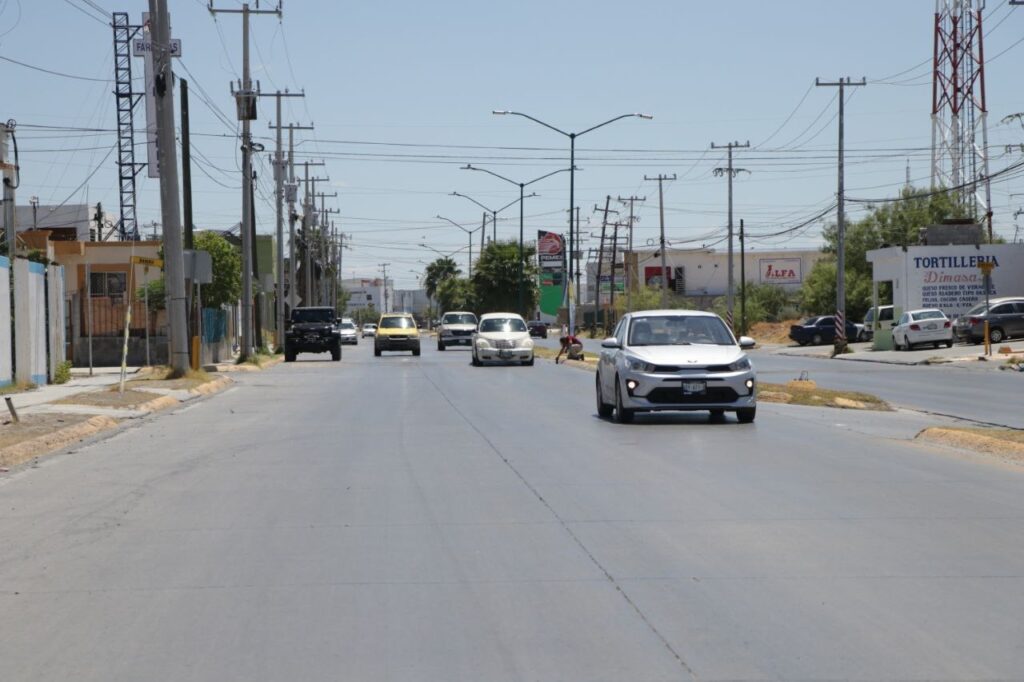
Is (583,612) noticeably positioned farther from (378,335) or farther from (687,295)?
(687,295)

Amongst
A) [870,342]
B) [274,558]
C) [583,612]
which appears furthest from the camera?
[870,342]

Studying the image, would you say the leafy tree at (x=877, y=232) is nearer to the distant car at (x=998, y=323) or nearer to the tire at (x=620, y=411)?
the distant car at (x=998, y=323)

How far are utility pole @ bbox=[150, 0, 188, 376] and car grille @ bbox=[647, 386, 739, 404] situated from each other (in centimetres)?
1713

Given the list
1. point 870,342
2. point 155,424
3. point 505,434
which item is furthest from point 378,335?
point 505,434

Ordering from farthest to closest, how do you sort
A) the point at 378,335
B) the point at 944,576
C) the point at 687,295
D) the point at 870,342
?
the point at 687,295 → the point at 870,342 → the point at 378,335 → the point at 944,576

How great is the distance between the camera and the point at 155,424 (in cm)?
2130

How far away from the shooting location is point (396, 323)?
187ft

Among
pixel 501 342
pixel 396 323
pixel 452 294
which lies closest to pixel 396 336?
pixel 396 323

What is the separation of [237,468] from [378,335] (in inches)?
1654

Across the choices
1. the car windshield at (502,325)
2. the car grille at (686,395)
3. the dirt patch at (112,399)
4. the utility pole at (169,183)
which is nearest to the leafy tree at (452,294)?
the car windshield at (502,325)

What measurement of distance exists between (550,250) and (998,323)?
156 ft

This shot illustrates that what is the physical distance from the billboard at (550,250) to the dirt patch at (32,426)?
75.8 meters

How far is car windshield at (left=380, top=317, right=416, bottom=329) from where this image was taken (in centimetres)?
5678

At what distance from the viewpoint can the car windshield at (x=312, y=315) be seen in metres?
52.8
